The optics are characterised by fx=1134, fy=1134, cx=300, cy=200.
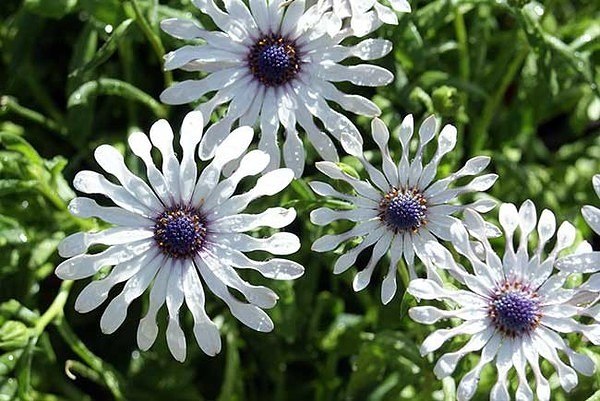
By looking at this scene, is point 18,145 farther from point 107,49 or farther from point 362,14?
point 362,14

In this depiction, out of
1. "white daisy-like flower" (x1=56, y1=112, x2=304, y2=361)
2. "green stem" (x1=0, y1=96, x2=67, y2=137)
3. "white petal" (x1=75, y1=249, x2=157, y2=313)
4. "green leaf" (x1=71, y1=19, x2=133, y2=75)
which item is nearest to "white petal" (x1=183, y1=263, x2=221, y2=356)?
"white daisy-like flower" (x1=56, y1=112, x2=304, y2=361)

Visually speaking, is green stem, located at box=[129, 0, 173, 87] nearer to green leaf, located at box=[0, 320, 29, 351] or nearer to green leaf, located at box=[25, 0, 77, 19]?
green leaf, located at box=[25, 0, 77, 19]

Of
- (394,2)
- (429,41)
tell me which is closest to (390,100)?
(429,41)

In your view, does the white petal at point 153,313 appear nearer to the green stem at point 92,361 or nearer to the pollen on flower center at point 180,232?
the pollen on flower center at point 180,232

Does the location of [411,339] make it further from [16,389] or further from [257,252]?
[16,389]

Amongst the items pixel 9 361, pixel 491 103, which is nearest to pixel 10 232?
pixel 9 361

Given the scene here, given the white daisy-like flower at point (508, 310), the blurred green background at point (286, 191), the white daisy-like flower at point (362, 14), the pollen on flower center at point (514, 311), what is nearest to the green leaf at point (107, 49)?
the blurred green background at point (286, 191)
